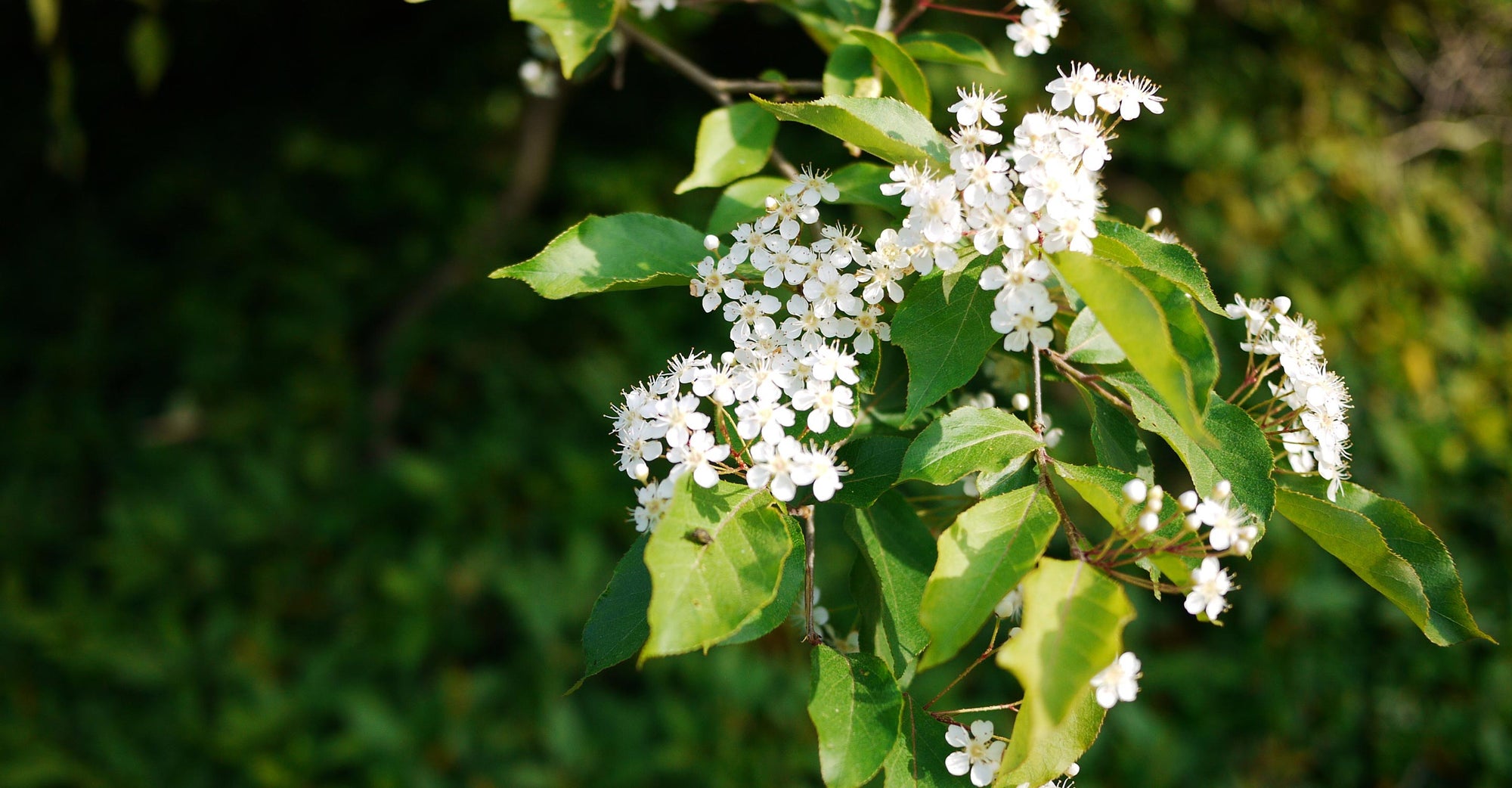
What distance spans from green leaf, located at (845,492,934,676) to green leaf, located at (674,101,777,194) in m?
0.41

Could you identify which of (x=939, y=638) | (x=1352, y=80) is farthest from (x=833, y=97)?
(x=1352, y=80)

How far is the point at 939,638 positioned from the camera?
0.67 m

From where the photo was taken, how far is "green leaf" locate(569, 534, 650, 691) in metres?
0.79

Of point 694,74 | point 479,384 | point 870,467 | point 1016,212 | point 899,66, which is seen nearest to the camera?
point 1016,212

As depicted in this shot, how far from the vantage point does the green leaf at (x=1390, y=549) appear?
2.56 ft

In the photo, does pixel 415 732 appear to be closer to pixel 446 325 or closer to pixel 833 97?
pixel 446 325

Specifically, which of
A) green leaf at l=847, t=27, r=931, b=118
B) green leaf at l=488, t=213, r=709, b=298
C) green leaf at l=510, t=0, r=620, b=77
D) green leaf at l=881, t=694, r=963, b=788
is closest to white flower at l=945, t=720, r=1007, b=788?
green leaf at l=881, t=694, r=963, b=788

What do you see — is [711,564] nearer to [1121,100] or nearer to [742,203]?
[742,203]

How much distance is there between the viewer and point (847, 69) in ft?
3.45

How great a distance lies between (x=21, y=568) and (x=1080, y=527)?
327 centimetres

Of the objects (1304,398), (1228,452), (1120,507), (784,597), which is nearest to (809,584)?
(784,597)

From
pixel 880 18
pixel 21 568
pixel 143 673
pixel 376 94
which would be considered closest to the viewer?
pixel 880 18

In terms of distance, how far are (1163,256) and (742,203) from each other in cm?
44

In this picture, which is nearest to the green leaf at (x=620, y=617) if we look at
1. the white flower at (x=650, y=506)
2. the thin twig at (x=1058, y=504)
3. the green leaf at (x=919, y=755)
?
the white flower at (x=650, y=506)
